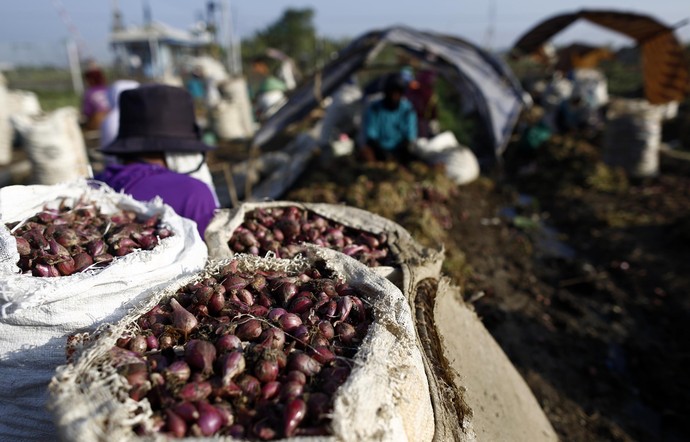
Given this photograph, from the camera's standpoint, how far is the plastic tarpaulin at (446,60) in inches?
243

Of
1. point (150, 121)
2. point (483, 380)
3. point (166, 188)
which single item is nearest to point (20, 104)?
point (150, 121)

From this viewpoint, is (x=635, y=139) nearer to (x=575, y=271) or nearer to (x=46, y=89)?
(x=575, y=271)

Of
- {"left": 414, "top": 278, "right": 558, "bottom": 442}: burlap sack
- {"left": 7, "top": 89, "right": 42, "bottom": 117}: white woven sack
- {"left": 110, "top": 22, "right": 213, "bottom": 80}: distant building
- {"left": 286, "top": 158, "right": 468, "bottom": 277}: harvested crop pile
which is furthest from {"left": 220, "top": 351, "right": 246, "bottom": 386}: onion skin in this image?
{"left": 110, "top": 22, "right": 213, "bottom": 80}: distant building

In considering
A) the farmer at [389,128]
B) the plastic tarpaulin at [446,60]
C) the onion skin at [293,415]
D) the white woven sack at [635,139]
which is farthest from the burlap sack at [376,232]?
the white woven sack at [635,139]

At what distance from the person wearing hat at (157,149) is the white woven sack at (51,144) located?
450cm

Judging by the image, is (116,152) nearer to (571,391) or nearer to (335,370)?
(335,370)

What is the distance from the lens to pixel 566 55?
16.1 metres

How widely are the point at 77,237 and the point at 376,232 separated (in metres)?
1.27

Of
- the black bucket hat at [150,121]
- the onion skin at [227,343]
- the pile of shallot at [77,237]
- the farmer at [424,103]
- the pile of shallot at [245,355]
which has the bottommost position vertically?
the farmer at [424,103]

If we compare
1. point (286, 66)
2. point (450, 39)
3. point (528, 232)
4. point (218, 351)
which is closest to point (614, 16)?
point (450, 39)

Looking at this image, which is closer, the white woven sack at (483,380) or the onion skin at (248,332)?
the onion skin at (248,332)

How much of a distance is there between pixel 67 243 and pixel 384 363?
122cm

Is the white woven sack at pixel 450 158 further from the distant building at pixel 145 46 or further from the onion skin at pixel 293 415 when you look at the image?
the distant building at pixel 145 46

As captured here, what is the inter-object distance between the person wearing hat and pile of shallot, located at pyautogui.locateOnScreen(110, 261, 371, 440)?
0.86 metres
